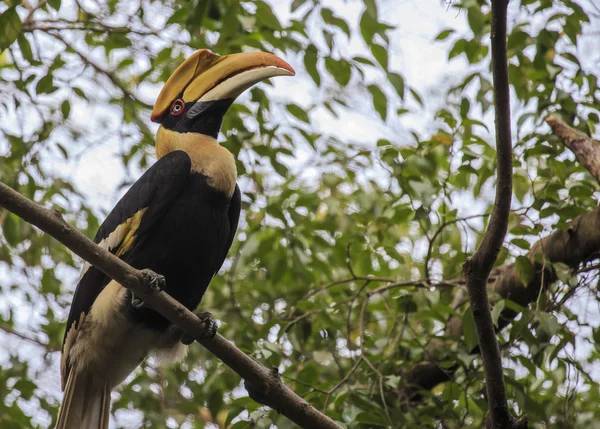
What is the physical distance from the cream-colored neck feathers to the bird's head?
4cm

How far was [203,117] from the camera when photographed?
326 cm

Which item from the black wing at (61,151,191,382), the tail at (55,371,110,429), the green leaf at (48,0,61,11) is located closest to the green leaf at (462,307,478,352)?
the black wing at (61,151,191,382)

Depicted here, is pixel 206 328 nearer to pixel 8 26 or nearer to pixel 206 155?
pixel 206 155

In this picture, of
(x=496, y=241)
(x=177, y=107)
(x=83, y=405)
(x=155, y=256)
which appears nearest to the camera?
(x=496, y=241)

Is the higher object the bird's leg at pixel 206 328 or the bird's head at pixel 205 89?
the bird's head at pixel 205 89

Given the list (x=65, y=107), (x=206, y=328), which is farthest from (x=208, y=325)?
(x=65, y=107)

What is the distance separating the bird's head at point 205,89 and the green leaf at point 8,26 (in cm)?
67

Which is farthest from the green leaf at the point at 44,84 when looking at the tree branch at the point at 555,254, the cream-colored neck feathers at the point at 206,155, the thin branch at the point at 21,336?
the tree branch at the point at 555,254

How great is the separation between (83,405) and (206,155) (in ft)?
3.75

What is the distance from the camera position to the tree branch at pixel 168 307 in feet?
6.87

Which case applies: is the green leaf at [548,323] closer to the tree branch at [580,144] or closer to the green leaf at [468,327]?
the green leaf at [468,327]

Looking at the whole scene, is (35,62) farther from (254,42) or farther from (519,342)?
(519,342)

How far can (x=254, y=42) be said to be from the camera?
345 cm

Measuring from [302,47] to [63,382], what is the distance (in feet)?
5.95
